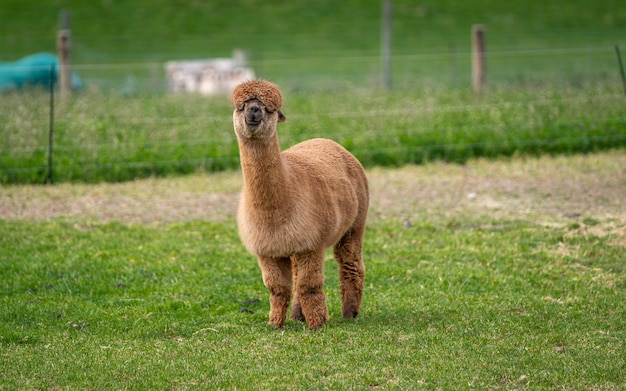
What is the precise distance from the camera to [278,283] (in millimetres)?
6504

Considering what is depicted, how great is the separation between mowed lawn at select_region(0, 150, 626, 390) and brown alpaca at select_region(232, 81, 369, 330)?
0.29 metres

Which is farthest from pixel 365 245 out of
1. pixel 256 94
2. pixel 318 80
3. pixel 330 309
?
pixel 318 80

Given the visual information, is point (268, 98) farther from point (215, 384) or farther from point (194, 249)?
point (194, 249)

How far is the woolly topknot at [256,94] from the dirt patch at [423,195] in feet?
13.7

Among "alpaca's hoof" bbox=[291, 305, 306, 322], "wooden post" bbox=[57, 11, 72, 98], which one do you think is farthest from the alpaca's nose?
"wooden post" bbox=[57, 11, 72, 98]

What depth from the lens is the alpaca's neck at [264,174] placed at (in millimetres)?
6105

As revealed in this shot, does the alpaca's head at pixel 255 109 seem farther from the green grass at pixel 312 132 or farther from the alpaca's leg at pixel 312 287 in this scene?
the green grass at pixel 312 132

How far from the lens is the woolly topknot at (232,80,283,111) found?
6.00 metres

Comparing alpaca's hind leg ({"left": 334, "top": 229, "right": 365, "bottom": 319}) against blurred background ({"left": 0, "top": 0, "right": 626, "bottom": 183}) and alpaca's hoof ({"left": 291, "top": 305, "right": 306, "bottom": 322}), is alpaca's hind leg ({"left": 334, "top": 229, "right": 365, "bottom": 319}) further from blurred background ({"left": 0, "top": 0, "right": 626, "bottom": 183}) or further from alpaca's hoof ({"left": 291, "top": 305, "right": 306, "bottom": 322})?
blurred background ({"left": 0, "top": 0, "right": 626, "bottom": 183})

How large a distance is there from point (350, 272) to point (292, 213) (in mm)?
988

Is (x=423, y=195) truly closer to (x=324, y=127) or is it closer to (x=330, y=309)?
(x=324, y=127)

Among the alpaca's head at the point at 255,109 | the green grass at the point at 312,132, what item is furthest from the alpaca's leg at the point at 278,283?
the green grass at the point at 312,132

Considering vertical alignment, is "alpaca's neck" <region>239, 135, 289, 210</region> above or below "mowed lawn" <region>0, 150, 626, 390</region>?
above

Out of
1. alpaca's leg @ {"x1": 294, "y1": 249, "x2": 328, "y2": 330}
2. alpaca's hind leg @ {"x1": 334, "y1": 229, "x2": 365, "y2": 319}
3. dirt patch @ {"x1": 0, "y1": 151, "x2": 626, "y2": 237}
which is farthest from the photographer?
dirt patch @ {"x1": 0, "y1": 151, "x2": 626, "y2": 237}
